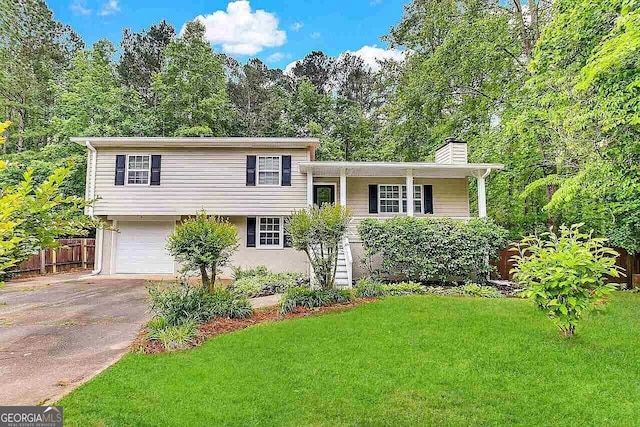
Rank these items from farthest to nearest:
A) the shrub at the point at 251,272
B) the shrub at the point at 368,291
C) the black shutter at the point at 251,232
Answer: the black shutter at the point at 251,232, the shrub at the point at 251,272, the shrub at the point at 368,291

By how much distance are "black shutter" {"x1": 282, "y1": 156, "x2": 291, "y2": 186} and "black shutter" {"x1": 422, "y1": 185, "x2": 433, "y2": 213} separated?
4.97 metres

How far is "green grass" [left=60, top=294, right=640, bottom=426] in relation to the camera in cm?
375

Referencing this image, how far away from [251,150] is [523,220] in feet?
36.3

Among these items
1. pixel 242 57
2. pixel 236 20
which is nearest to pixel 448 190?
pixel 236 20

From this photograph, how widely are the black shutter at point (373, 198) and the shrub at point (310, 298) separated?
6.57 meters

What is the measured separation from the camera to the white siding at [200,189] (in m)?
14.2

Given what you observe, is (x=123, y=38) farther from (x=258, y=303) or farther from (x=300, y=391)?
(x=300, y=391)

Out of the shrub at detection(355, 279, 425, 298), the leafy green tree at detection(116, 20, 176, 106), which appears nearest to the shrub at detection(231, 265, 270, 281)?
the shrub at detection(355, 279, 425, 298)

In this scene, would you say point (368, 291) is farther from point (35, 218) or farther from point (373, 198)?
point (35, 218)

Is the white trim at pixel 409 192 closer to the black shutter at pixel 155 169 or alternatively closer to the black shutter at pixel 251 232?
the black shutter at pixel 251 232

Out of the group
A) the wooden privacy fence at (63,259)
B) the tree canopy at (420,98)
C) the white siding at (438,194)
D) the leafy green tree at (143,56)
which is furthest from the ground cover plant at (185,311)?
the leafy green tree at (143,56)

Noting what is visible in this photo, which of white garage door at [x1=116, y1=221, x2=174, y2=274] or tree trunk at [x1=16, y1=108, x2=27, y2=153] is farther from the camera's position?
tree trunk at [x1=16, y1=108, x2=27, y2=153]

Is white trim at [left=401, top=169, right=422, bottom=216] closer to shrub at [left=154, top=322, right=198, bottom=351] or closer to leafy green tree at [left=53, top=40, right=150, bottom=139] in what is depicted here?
shrub at [left=154, top=322, right=198, bottom=351]

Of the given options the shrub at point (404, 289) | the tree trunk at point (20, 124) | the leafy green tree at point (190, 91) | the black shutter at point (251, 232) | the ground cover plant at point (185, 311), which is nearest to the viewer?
the ground cover plant at point (185, 311)
